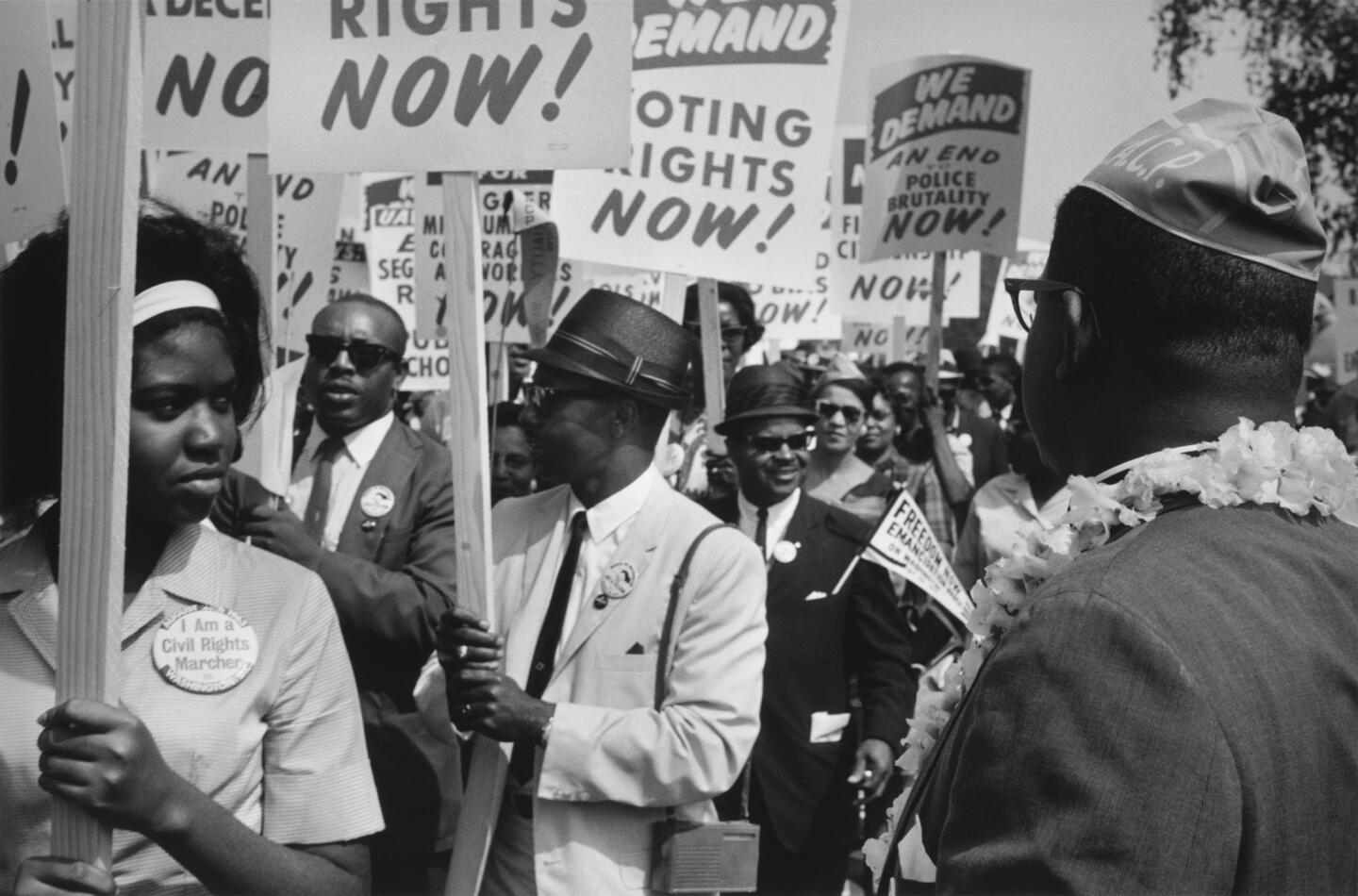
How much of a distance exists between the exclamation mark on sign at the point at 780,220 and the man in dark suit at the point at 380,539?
1464 millimetres

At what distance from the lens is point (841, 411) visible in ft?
24.4

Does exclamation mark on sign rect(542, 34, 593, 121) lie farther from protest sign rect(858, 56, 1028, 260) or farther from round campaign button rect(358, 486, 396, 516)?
protest sign rect(858, 56, 1028, 260)

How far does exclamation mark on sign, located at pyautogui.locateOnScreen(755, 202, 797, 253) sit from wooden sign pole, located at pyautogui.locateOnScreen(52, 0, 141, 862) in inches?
164

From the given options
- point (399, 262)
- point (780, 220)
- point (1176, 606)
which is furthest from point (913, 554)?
point (399, 262)

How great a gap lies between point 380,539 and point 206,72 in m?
1.82

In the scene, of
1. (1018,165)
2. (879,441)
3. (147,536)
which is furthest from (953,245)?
(147,536)

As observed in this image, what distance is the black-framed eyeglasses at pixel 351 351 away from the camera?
511 centimetres

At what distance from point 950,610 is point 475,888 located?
2772 mm

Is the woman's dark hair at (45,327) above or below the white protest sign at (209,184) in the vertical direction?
below

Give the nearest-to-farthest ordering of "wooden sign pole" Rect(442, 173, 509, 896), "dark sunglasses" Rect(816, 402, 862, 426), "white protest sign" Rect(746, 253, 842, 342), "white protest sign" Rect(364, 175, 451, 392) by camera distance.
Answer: "wooden sign pole" Rect(442, 173, 509, 896) → "dark sunglasses" Rect(816, 402, 862, 426) → "white protest sign" Rect(364, 175, 451, 392) → "white protest sign" Rect(746, 253, 842, 342)

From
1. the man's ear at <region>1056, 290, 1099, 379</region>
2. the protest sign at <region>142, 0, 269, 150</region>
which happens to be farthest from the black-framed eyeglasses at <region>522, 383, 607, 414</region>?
the man's ear at <region>1056, 290, 1099, 379</region>

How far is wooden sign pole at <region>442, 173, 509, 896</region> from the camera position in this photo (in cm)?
335

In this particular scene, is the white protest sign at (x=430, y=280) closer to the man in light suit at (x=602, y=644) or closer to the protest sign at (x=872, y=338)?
the man in light suit at (x=602, y=644)

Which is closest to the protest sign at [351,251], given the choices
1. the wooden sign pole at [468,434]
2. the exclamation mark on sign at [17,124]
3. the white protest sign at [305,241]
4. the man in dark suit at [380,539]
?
the white protest sign at [305,241]
